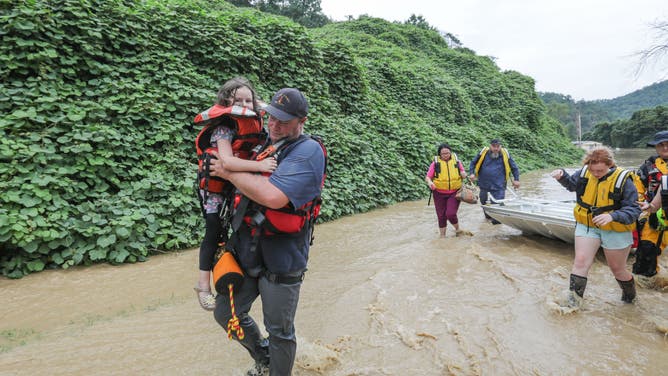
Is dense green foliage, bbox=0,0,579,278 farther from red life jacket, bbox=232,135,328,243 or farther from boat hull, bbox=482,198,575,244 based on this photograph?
red life jacket, bbox=232,135,328,243

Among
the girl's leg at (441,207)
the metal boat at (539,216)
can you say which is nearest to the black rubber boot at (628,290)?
the metal boat at (539,216)

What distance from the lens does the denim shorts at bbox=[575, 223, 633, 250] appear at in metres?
3.49

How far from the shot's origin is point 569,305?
151 inches

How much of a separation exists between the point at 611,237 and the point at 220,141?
370 centimetres

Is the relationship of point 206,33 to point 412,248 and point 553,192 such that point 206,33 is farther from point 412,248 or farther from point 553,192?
point 553,192

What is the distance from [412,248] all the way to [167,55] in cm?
626

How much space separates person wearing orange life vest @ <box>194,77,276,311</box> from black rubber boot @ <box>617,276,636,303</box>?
4076 millimetres

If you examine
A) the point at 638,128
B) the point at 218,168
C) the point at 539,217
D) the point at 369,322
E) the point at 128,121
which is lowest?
the point at 369,322

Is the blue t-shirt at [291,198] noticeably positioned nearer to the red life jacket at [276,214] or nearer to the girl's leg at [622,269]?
the red life jacket at [276,214]

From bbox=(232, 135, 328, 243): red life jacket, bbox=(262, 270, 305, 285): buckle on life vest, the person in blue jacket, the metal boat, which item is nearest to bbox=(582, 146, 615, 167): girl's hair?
the metal boat

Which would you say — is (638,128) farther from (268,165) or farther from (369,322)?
(268,165)

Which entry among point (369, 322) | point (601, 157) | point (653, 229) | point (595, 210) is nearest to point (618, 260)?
point (595, 210)

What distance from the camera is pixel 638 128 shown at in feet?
181

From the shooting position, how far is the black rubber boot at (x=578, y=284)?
3.72 metres
